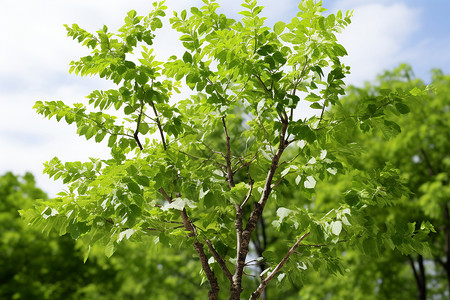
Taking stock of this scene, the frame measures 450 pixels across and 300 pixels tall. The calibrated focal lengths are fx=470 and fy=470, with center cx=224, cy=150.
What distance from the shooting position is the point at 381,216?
21.7 meters

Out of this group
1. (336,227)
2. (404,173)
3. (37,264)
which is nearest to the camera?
(336,227)

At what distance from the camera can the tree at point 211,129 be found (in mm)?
4602

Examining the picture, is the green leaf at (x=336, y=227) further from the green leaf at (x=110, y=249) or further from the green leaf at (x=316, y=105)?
the green leaf at (x=110, y=249)

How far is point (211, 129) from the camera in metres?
5.46

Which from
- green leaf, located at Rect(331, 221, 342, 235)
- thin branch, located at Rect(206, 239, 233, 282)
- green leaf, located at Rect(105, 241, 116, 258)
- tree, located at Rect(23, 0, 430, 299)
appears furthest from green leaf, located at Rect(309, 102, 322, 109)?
green leaf, located at Rect(105, 241, 116, 258)

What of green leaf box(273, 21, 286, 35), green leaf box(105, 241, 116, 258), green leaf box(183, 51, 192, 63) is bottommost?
green leaf box(105, 241, 116, 258)

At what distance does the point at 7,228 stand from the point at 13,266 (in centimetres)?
199

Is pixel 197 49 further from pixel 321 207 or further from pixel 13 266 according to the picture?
pixel 13 266

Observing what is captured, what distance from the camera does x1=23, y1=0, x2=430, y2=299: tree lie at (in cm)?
460

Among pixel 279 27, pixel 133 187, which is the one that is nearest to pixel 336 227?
pixel 133 187

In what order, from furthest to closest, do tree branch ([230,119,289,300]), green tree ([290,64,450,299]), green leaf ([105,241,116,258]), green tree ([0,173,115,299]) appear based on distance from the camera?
green tree ([0,173,115,299]), green tree ([290,64,450,299]), tree branch ([230,119,289,300]), green leaf ([105,241,116,258])

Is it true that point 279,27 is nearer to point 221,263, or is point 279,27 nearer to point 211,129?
point 211,129

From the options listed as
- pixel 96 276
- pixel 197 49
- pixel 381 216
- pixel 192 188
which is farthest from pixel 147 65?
pixel 96 276

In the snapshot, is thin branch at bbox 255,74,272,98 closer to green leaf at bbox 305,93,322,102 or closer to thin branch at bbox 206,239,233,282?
green leaf at bbox 305,93,322,102
